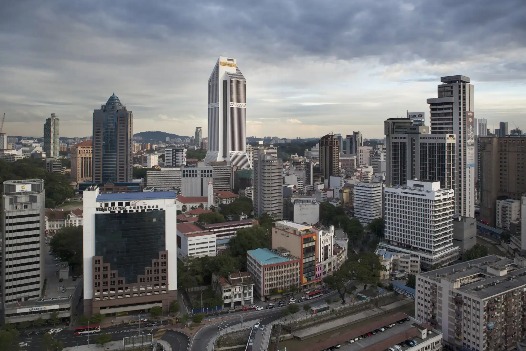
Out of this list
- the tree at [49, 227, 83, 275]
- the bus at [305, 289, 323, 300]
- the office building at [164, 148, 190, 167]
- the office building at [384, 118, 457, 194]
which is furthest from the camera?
the office building at [164, 148, 190, 167]

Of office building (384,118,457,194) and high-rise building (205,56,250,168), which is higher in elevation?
high-rise building (205,56,250,168)

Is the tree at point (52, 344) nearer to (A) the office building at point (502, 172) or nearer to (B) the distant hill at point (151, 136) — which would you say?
(A) the office building at point (502, 172)

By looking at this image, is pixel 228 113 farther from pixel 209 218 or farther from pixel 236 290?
pixel 236 290

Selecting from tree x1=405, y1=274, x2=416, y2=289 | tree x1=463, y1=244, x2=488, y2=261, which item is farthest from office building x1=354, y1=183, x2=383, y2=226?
tree x1=405, y1=274, x2=416, y2=289

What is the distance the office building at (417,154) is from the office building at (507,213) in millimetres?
4857

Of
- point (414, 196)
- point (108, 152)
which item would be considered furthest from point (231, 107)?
point (414, 196)

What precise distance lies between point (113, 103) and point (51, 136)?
90.2 feet

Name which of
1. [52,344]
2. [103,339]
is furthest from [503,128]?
[52,344]

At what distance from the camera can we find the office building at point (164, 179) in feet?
153

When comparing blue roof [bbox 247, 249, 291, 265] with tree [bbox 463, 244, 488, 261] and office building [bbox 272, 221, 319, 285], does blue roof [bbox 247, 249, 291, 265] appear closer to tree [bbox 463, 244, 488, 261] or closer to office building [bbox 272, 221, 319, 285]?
office building [bbox 272, 221, 319, 285]

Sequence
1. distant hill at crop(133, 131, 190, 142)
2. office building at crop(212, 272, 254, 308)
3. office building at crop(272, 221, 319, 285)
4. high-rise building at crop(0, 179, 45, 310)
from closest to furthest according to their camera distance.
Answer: high-rise building at crop(0, 179, 45, 310) < office building at crop(212, 272, 254, 308) < office building at crop(272, 221, 319, 285) < distant hill at crop(133, 131, 190, 142)

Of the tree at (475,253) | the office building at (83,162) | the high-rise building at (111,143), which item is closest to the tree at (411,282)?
the tree at (475,253)

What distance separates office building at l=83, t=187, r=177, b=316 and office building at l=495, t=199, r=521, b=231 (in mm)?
23863

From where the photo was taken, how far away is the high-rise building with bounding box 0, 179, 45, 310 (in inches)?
672
